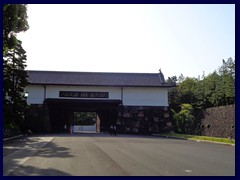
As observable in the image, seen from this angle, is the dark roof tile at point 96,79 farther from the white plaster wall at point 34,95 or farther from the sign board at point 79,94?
the sign board at point 79,94

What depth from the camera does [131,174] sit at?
7.84m

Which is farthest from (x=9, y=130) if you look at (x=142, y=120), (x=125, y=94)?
(x=142, y=120)

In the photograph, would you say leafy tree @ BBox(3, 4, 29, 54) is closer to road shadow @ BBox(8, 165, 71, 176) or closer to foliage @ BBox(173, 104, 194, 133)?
road shadow @ BBox(8, 165, 71, 176)

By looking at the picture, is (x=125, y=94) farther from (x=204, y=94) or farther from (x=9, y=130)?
(x=9, y=130)

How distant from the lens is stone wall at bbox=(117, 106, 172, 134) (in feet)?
128

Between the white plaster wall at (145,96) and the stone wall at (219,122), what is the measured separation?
360 inches

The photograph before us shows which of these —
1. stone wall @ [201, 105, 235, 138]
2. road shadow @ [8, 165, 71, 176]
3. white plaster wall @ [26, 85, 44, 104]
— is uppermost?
white plaster wall @ [26, 85, 44, 104]

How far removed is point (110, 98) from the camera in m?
39.5

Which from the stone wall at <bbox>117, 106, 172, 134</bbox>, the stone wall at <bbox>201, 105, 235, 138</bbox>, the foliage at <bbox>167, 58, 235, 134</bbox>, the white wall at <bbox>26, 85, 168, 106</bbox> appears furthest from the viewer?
the stone wall at <bbox>117, 106, 172, 134</bbox>

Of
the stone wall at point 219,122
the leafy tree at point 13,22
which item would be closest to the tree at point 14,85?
the leafy tree at point 13,22

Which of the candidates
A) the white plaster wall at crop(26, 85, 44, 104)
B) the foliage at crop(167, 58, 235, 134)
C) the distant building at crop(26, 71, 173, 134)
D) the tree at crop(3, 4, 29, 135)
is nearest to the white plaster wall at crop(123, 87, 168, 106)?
the distant building at crop(26, 71, 173, 134)
